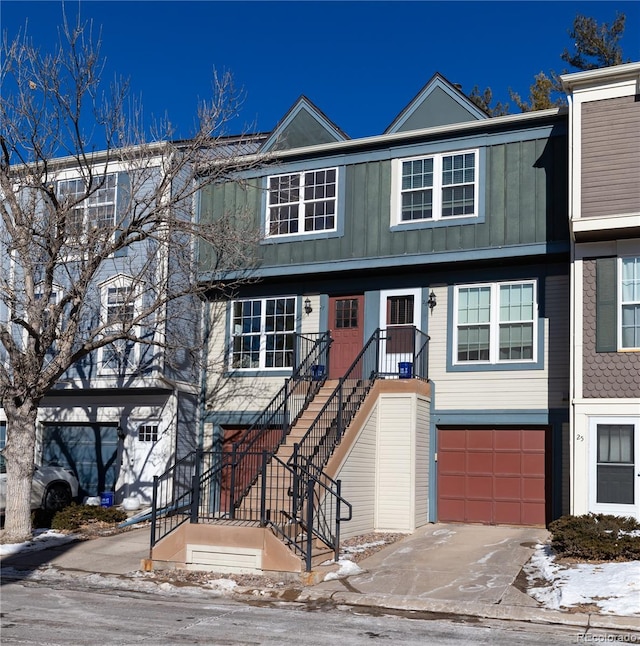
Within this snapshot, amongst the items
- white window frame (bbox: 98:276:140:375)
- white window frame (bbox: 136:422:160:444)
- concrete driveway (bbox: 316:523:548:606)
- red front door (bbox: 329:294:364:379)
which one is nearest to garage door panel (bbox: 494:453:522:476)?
concrete driveway (bbox: 316:523:548:606)

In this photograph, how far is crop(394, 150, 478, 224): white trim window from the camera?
1789 centimetres

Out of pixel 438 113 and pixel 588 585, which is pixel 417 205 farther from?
pixel 588 585

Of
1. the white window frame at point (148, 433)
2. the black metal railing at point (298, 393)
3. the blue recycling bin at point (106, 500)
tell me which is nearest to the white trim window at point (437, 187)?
the black metal railing at point (298, 393)

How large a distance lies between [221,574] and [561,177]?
1002 cm

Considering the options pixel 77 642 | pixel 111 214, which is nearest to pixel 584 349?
pixel 77 642

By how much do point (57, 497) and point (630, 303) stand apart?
Result: 42.1ft

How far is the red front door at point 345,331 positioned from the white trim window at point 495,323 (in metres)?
2.26

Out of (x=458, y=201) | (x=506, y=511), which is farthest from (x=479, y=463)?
(x=458, y=201)

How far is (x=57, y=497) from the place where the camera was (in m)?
19.3

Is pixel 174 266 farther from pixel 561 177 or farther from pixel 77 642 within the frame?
pixel 77 642

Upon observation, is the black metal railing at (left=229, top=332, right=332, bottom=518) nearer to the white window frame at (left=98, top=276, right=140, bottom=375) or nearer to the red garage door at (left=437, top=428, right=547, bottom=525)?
the red garage door at (left=437, top=428, right=547, bottom=525)

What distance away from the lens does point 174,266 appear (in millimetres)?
19984

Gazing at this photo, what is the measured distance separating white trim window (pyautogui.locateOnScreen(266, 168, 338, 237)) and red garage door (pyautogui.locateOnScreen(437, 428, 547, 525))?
5.50 metres

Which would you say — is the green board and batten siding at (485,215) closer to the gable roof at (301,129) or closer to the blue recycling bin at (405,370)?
the gable roof at (301,129)
